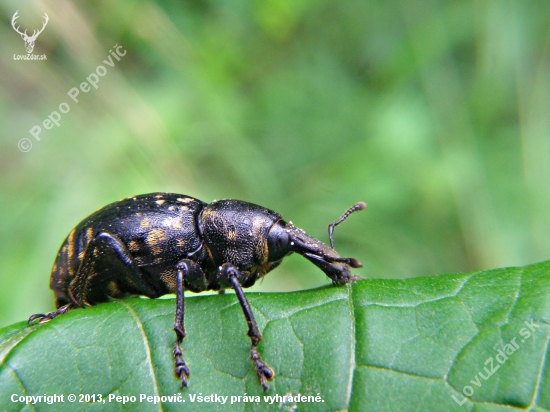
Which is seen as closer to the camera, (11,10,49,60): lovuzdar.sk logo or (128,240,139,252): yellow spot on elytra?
(128,240,139,252): yellow spot on elytra

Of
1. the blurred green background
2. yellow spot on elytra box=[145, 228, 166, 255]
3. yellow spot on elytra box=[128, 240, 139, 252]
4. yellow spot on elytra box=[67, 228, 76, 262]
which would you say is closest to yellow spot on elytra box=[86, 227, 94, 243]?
yellow spot on elytra box=[67, 228, 76, 262]

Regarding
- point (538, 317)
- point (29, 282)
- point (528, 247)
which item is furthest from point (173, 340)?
point (528, 247)

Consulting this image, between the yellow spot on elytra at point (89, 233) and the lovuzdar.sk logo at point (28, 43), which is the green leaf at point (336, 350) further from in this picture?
the lovuzdar.sk logo at point (28, 43)

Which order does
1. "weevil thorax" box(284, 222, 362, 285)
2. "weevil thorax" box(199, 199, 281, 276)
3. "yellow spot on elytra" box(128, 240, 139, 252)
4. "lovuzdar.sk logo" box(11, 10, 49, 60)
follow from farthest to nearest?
1. "lovuzdar.sk logo" box(11, 10, 49, 60)
2. "weevil thorax" box(199, 199, 281, 276)
3. "yellow spot on elytra" box(128, 240, 139, 252)
4. "weevil thorax" box(284, 222, 362, 285)

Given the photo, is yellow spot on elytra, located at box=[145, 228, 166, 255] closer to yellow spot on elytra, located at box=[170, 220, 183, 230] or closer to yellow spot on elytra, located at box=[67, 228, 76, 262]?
yellow spot on elytra, located at box=[170, 220, 183, 230]

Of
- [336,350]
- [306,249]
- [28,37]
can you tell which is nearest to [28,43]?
[28,37]

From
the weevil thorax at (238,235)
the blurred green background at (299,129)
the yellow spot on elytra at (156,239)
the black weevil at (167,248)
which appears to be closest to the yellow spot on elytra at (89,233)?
the black weevil at (167,248)
